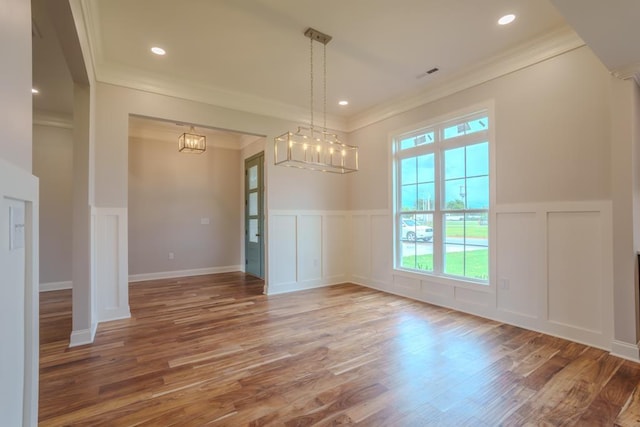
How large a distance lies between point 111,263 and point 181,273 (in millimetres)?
2688

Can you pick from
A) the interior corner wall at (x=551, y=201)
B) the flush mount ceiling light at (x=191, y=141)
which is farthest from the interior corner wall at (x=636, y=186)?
the flush mount ceiling light at (x=191, y=141)

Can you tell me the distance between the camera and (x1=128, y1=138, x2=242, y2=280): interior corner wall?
19.2ft

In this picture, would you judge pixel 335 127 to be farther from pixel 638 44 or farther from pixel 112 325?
pixel 112 325

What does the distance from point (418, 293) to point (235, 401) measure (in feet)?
10.4

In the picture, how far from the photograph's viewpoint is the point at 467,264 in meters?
3.88

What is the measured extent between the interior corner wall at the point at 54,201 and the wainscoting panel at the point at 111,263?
237 centimetres

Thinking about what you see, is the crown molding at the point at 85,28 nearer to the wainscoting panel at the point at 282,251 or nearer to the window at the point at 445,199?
the wainscoting panel at the point at 282,251

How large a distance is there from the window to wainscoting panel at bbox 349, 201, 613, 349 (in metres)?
0.23

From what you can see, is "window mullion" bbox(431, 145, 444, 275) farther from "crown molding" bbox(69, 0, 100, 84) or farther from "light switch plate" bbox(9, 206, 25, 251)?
"light switch plate" bbox(9, 206, 25, 251)

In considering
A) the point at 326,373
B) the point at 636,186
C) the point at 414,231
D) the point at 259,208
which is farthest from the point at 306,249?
the point at 636,186

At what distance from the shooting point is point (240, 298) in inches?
179

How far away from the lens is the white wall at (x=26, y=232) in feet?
2.69

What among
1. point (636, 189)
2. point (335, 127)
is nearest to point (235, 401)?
point (636, 189)

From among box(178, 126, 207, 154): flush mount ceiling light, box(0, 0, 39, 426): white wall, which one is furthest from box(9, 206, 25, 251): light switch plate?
box(178, 126, 207, 154): flush mount ceiling light
